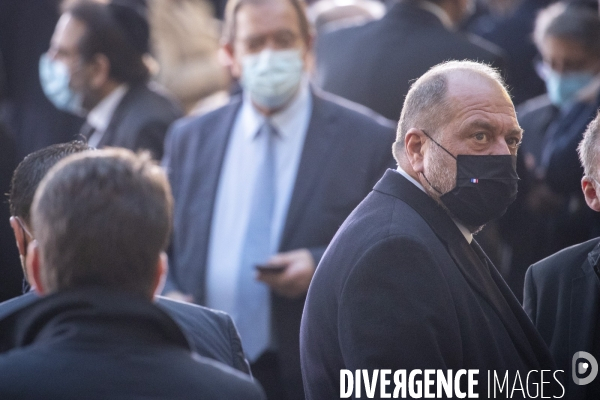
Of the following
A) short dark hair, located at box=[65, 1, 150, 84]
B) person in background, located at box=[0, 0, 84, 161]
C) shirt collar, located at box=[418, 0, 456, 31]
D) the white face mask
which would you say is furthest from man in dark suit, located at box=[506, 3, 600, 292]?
person in background, located at box=[0, 0, 84, 161]

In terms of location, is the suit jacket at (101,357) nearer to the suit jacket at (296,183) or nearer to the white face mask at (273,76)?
the suit jacket at (296,183)

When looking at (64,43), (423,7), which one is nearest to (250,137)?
(423,7)

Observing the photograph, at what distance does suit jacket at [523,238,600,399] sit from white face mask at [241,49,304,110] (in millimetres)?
1765

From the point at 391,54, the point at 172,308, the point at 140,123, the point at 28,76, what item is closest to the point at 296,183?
the point at 391,54

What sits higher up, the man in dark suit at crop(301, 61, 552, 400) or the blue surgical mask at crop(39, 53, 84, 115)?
the blue surgical mask at crop(39, 53, 84, 115)

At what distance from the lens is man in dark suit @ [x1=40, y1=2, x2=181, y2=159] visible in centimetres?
546

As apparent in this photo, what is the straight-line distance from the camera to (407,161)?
3.08 m

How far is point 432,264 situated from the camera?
8.91 ft

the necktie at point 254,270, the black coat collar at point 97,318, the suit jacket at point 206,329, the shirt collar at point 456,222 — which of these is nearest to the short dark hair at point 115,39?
the necktie at point 254,270

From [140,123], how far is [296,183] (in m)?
1.18

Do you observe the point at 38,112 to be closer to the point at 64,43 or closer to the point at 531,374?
the point at 64,43

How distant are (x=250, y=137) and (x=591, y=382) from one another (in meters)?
2.21

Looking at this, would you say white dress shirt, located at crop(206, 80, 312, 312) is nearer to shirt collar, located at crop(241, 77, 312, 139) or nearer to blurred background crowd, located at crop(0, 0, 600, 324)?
shirt collar, located at crop(241, 77, 312, 139)

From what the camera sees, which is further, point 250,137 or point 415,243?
point 250,137
